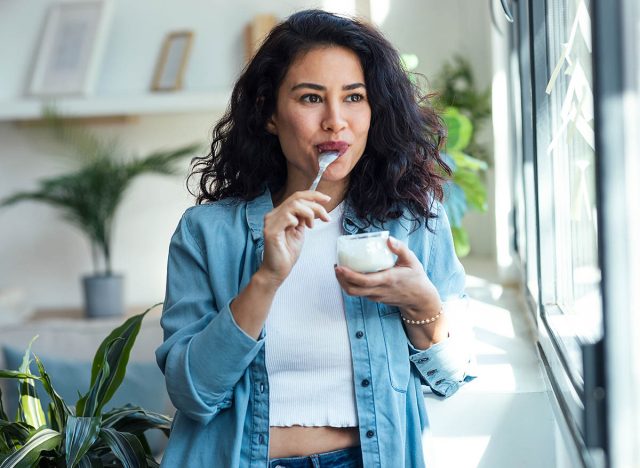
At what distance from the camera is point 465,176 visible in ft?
8.80

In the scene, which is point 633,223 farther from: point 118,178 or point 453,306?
point 118,178

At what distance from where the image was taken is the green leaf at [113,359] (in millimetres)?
1707

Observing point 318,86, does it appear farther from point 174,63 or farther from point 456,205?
point 174,63

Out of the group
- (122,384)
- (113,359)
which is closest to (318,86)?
(113,359)

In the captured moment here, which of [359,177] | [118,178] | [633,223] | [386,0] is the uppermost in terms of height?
[386,0]

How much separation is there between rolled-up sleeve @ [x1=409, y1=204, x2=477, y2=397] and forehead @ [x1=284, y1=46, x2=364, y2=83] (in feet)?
0.79

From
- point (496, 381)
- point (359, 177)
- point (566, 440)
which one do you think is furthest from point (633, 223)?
point (496, 381)

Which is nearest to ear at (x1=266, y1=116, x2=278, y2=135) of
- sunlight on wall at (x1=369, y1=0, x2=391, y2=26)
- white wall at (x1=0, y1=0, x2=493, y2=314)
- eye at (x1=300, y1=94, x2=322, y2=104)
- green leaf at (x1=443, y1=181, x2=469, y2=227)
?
eye at (x1=300, y1=94, x2=322, y2=104)

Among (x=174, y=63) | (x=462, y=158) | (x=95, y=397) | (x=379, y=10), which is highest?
(x=174, y=63)

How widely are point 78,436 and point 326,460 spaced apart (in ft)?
1.57

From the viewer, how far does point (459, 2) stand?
144 inches

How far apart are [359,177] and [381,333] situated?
24 centimetres

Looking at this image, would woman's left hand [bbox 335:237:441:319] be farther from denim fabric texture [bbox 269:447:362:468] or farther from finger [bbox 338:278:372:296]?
denim fabric texture [bbox 269:447:362:468]

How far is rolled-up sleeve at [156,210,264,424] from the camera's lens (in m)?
1.31
